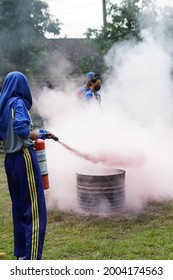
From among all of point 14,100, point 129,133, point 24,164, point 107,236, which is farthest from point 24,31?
point 24,164

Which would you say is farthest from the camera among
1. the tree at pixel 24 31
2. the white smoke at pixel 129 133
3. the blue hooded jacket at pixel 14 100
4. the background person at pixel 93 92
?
the tree at pixel 24 31

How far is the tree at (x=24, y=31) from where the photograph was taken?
12.1 metres

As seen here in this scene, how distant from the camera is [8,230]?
4711 mm

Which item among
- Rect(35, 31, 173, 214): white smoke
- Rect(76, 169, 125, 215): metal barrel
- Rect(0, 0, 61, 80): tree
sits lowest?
Rect(76, 169, 125, 215): metal barrel

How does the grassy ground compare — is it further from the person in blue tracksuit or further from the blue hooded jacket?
the blue hooded jacket

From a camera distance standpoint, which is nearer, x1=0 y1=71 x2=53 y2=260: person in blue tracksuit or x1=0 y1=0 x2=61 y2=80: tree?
x1=0 y1=71 x2=53 y2=260: person in blue tracksuit

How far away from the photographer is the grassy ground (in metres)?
3.90

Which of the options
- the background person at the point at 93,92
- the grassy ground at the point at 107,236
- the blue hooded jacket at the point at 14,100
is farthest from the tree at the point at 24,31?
the blue hooded jacket at the point at 14,100

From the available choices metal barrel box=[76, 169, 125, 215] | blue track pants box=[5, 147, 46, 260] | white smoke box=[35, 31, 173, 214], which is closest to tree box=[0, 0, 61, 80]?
white smoke box=[35, 31, 173, 214]

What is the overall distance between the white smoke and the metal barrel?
1.03ft

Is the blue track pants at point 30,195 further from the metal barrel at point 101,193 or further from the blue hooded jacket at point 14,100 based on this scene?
the metal barrel at point 101,193

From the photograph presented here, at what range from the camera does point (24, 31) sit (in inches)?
499

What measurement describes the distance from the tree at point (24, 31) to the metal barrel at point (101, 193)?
8454 mm

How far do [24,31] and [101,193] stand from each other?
353 inches
